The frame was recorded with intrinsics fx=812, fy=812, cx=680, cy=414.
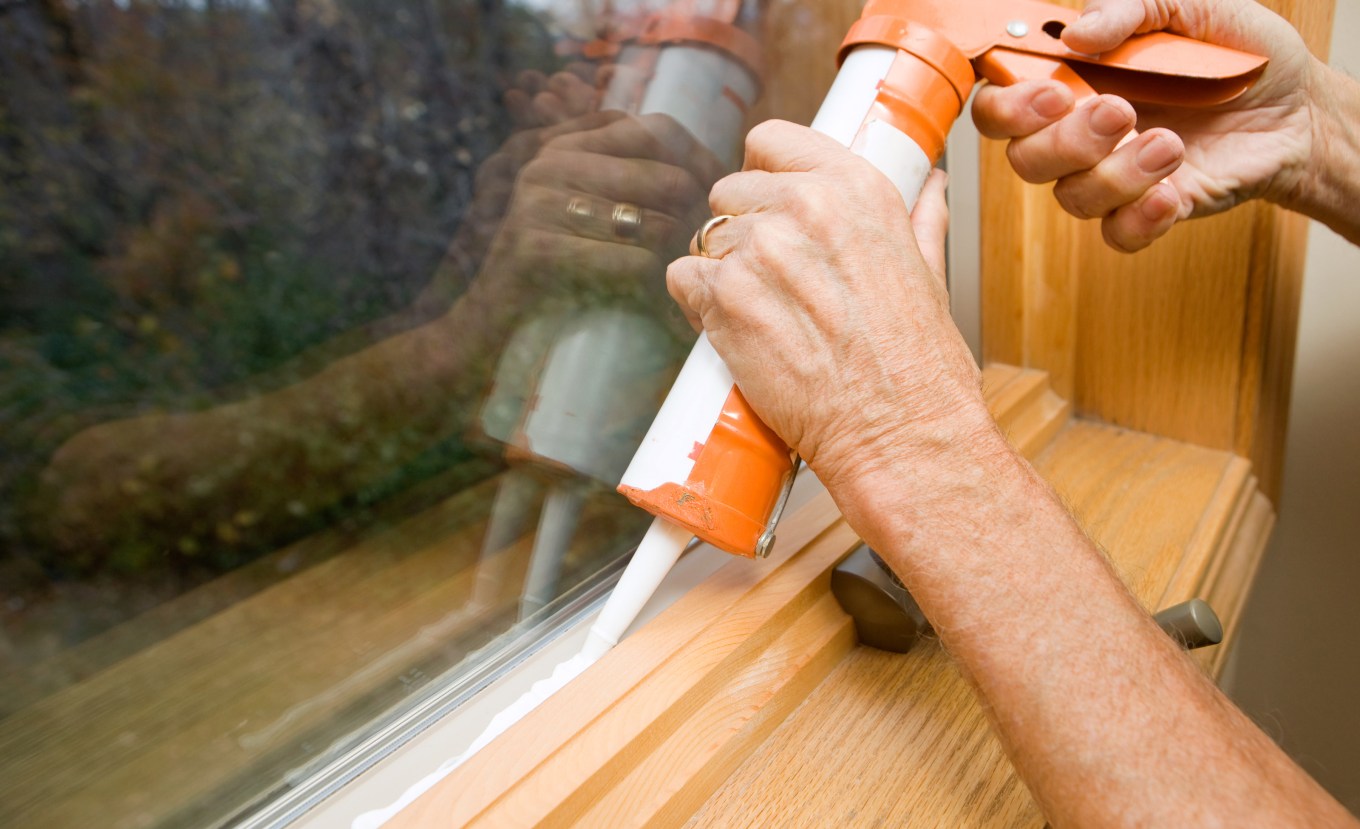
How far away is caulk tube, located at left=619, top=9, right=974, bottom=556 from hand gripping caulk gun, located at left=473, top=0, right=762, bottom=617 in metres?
0.12

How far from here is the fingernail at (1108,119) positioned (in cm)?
56

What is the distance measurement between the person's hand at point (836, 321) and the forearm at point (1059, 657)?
2 cm

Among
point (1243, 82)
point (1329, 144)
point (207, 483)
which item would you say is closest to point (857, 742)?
point (207, 483)

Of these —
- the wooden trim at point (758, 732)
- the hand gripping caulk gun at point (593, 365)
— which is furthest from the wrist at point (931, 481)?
the hand gripping caulk gun at point (593, 365)

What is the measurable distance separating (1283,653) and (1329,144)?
0.61 meters

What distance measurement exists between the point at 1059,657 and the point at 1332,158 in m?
0.58

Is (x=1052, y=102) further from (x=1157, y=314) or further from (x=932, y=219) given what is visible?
(x=1157, y=314)

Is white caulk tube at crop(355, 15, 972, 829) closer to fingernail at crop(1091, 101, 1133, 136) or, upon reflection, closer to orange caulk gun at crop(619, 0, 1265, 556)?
orange caulk gun at crop(619, 0, 1265, 556)

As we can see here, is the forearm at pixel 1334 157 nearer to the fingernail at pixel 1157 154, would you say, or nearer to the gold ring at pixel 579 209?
the fingernail at pixel 1157 154

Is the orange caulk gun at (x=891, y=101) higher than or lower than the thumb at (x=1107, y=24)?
lower

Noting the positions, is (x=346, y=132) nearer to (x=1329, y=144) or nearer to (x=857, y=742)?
(x=857, y=742)

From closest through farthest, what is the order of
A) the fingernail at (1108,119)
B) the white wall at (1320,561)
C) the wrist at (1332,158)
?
the fingernail at (1108,119), the wrist at (1332,158), the white wall at (1320,561)

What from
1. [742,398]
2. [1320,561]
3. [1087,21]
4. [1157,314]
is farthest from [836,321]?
[1320,561]

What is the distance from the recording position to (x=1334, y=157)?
0.68m
